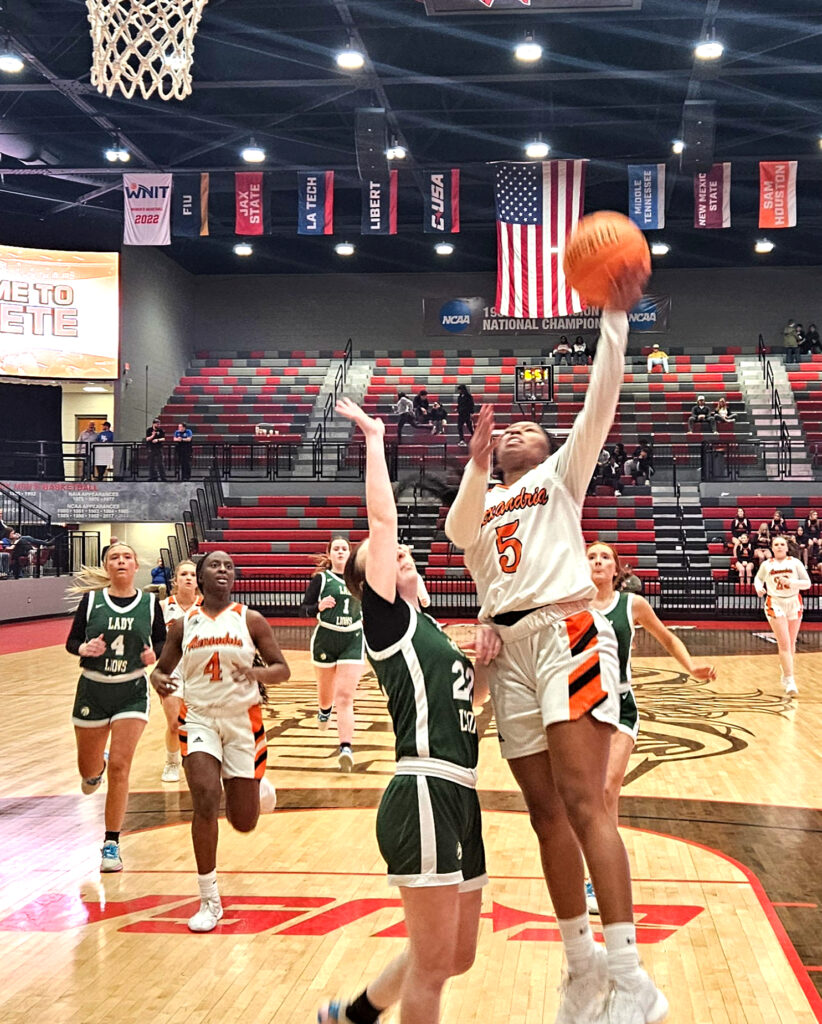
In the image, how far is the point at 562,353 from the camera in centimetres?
2781

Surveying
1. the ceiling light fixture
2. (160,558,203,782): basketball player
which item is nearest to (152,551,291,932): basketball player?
(160,558,203,782): basketball player

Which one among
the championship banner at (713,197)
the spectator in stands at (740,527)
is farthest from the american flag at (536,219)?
the spectator in stands at (740,527)

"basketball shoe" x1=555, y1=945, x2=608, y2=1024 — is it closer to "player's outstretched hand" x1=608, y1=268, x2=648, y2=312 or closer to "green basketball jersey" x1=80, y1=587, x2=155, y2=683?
"player's outstretched hand" x1=608, y1=268, x2=648, y2=312

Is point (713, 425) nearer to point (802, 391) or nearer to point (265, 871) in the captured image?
point (802, 391)

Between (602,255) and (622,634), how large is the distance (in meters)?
2.05

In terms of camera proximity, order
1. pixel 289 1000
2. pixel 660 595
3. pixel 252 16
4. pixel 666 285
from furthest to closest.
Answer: pixel 666 285 < pixel 660 595 < pixel 252 16 < pixel 289 1000

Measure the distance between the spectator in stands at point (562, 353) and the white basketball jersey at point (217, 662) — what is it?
23.4 metres

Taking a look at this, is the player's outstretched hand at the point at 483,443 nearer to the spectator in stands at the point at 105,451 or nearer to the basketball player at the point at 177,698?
the basketball player at the point at 177,698

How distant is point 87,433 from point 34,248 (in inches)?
181

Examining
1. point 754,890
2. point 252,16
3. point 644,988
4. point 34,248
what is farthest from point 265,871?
point 34,248

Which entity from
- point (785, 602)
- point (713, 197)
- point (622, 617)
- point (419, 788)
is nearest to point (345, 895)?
point (622, 617)

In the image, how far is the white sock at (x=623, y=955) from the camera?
297cm

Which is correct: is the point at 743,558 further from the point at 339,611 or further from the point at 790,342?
the point at 339,611

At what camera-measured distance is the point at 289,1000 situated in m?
3.86
